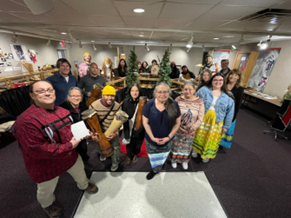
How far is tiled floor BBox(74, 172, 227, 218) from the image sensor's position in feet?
5.32

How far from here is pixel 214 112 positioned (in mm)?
2051

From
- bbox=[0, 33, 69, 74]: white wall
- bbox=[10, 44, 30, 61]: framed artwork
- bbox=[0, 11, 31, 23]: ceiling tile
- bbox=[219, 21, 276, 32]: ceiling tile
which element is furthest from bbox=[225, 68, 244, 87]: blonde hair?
bbox=[10, 44, 30, 61]: framed artwork

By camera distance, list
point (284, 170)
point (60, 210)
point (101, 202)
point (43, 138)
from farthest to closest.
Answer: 1. point (284, 170)
2. point (101, 202)
3. point (60, 210)
4. point (43, 138)

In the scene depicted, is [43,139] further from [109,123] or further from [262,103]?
[262,103]

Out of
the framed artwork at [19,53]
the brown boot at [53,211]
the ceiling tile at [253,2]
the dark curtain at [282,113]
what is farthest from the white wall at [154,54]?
the brown boot at [53,211]

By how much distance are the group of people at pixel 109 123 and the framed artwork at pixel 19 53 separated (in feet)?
15.5

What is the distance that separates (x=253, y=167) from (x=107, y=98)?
2977 millimetres

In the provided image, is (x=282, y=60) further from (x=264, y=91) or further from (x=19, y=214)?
(x=19, y=214)

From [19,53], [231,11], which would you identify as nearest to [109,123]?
[231,11]

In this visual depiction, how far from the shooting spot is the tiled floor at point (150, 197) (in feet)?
5.32

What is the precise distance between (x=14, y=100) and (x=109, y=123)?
324cm

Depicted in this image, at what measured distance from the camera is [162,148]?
1.89 metres

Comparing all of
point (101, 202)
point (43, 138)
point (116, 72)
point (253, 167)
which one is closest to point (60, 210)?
point (101, 202)

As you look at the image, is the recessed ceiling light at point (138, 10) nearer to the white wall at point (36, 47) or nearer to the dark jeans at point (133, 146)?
the dark jeans at point (133, 146)
